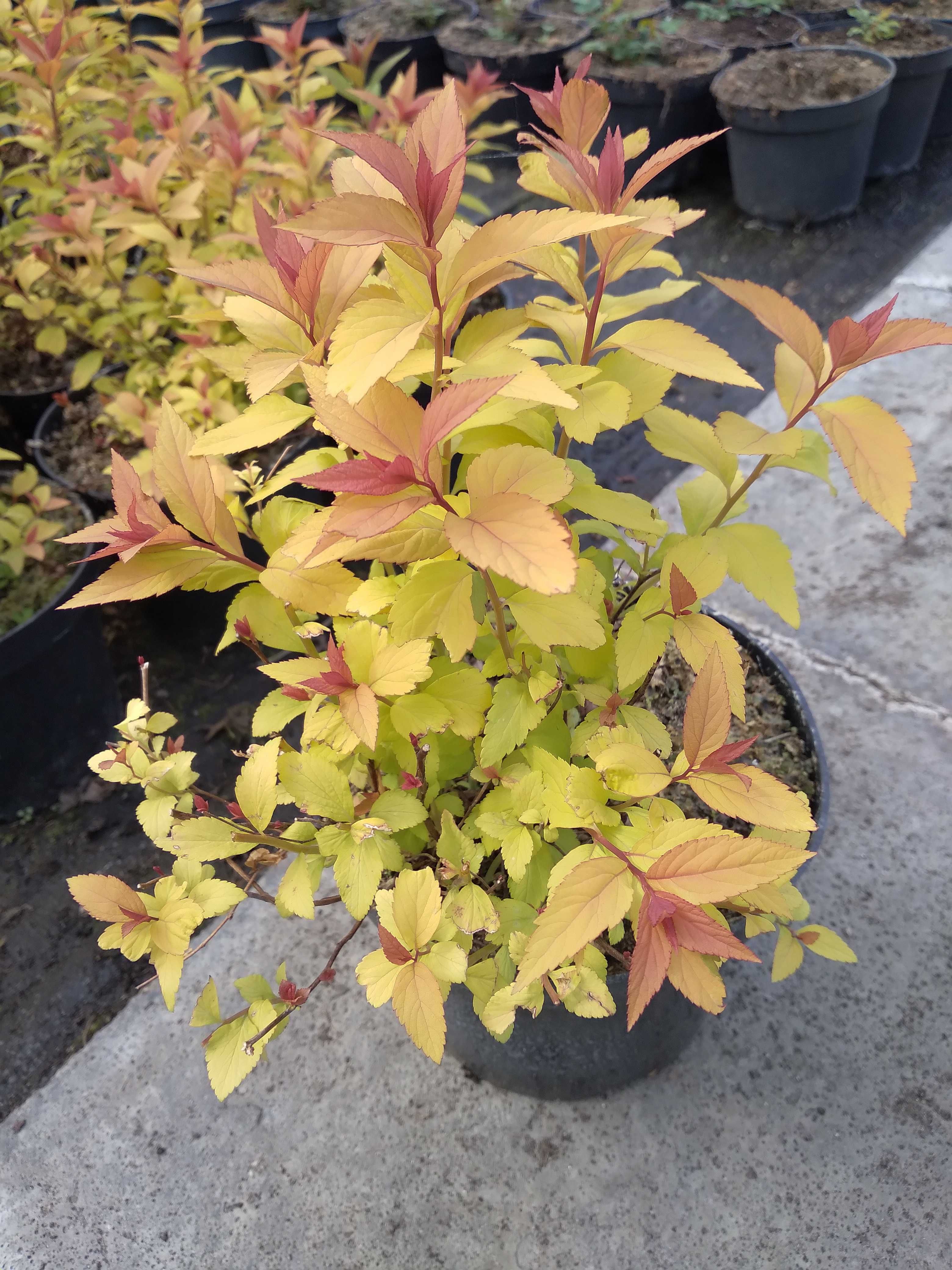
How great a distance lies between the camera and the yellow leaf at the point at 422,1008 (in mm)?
811

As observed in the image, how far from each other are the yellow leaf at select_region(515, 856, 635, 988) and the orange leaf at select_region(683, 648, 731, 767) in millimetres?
138

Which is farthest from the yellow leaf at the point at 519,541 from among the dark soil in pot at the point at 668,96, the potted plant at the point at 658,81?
the potted plant at the point at 658,81

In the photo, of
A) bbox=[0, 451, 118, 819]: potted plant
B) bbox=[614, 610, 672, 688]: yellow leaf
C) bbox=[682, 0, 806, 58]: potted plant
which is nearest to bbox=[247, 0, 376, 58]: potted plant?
bbox=[682, 0, 806, 58]: potted plant

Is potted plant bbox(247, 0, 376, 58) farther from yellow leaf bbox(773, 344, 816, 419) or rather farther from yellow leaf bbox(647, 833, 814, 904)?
yellow leaf bbox(647, 833, 814, 904)

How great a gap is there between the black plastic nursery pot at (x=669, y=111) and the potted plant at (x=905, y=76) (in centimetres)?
60

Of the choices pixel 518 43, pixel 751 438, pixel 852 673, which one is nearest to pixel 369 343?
pixel 751 438

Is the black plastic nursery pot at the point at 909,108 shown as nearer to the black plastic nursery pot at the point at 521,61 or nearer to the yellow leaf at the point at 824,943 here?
the black plastic nursery pot at the point at 521,61

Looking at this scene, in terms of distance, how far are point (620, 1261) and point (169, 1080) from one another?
0.80 meters

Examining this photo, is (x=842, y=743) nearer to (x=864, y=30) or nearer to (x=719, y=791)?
(x=719, y=791)

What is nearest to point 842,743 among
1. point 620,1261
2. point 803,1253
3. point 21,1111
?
point 803,1253

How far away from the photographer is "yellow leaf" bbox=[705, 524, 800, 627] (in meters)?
0.95

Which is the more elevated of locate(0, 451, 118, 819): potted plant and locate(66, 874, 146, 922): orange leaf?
locate(66, 874, 146, 922): orange leaf

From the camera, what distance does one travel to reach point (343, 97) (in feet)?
15.4

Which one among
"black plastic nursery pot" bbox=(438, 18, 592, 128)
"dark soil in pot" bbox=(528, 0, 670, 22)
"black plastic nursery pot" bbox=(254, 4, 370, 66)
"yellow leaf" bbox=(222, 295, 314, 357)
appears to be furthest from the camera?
"black plastic nursery pot" bbox=(254, 4, 370, 66)
